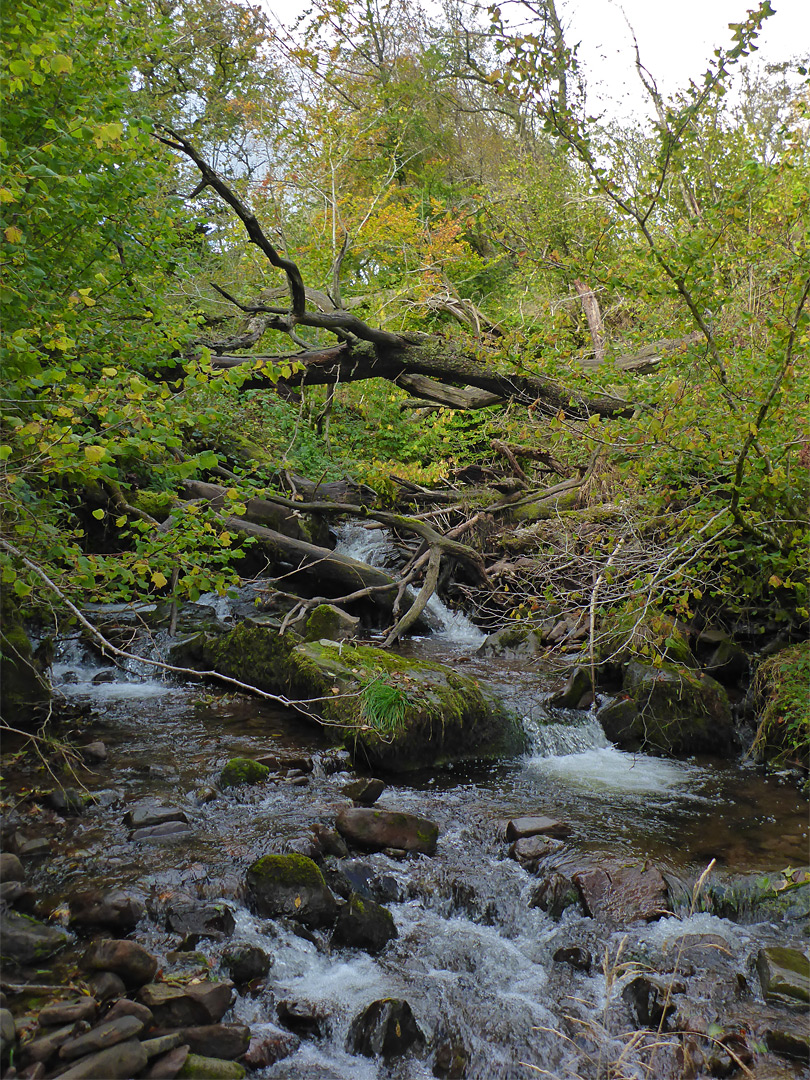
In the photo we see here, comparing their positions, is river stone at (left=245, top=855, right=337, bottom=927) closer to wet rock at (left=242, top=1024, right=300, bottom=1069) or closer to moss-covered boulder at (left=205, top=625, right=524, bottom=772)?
wet rock at (left=242, top=1024, right=300, bottom=1069)

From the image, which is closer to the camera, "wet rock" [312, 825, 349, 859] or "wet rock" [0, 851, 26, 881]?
"wet rock" [0, 851, 26, 881]

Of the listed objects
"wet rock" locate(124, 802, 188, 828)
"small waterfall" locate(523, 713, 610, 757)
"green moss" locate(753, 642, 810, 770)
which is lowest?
"wet rock" locate(124, 802, 188, 828)

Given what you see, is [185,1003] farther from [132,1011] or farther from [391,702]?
[391,702]

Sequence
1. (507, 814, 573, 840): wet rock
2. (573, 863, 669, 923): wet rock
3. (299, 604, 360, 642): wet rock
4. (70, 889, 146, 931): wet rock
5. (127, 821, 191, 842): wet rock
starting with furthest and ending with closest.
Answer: (299, 604, 360, 642): wet rock, (507, 814, 573, 840): wet rock, (127, 821, 191, 842): wet rock, (573, 863, 669, 923): wet rock, (70, 889, 146, 931): wet rock

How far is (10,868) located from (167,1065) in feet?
5.78

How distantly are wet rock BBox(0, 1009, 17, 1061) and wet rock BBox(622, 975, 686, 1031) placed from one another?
2.85 metres

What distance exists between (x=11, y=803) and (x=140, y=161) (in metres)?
5.12

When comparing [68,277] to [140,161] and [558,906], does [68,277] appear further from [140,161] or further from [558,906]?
[558,906]

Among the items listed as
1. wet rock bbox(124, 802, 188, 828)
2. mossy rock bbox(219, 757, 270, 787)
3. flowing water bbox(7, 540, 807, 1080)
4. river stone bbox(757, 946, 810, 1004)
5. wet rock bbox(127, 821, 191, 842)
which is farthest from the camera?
mossy rock bbox(219, 757, 270, 787)

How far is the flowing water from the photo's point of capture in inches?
140

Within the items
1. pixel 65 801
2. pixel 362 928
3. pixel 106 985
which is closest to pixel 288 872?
pixel 362 928

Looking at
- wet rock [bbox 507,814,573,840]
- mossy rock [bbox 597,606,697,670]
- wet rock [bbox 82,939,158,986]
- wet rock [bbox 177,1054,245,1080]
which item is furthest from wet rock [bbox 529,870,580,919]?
mossy rock [bbox 597,606,697,670]

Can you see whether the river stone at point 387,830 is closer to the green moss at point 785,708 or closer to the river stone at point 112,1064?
the river stone at point 112,1064

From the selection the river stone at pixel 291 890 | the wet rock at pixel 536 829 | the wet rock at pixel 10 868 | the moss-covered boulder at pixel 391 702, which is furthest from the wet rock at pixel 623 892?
the wet rock at pixel 10 868
